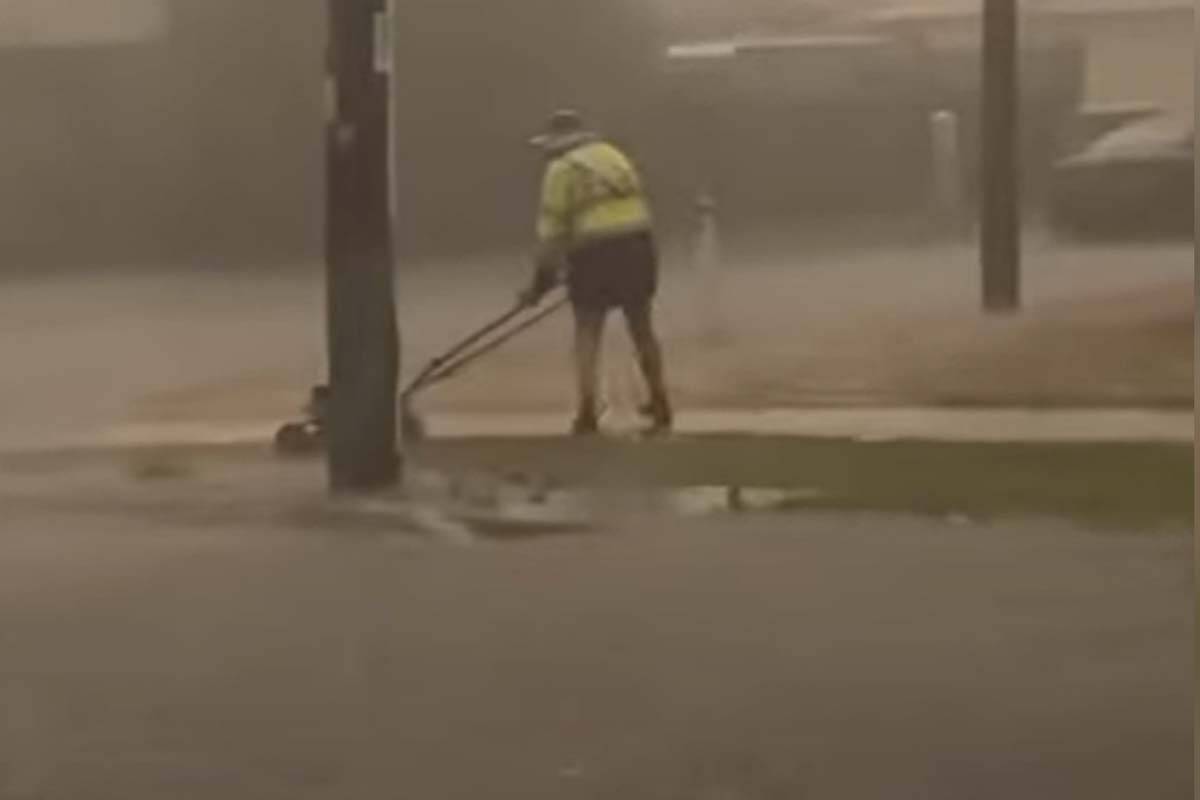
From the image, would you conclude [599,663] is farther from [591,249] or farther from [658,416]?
[591,249]

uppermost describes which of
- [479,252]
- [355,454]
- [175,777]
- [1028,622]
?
[479,252]

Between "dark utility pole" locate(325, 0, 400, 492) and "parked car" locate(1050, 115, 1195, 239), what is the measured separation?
48cm

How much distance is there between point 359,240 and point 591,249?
0.17m

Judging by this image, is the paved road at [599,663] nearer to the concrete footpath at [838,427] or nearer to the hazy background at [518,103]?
the concrete footpath at [838,427]

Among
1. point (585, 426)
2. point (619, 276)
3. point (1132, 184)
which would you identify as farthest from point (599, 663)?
point (1132, 184)

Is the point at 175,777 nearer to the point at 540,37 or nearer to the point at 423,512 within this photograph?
the point at 423,512

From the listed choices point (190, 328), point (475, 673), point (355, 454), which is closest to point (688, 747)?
point (475, 673)

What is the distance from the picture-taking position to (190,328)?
5.71 ft

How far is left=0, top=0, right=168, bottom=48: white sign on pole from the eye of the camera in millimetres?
1760

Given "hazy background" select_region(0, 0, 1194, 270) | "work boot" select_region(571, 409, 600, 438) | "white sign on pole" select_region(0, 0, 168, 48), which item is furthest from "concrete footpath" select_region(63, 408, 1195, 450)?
"white sign on pole" select_region(0, 0, 168, 48)

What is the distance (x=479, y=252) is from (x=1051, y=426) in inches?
16.6

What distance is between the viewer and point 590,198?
1759 mm

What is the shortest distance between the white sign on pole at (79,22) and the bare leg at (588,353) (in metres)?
0.36

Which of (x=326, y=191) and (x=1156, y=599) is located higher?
(x=326, y=191)
